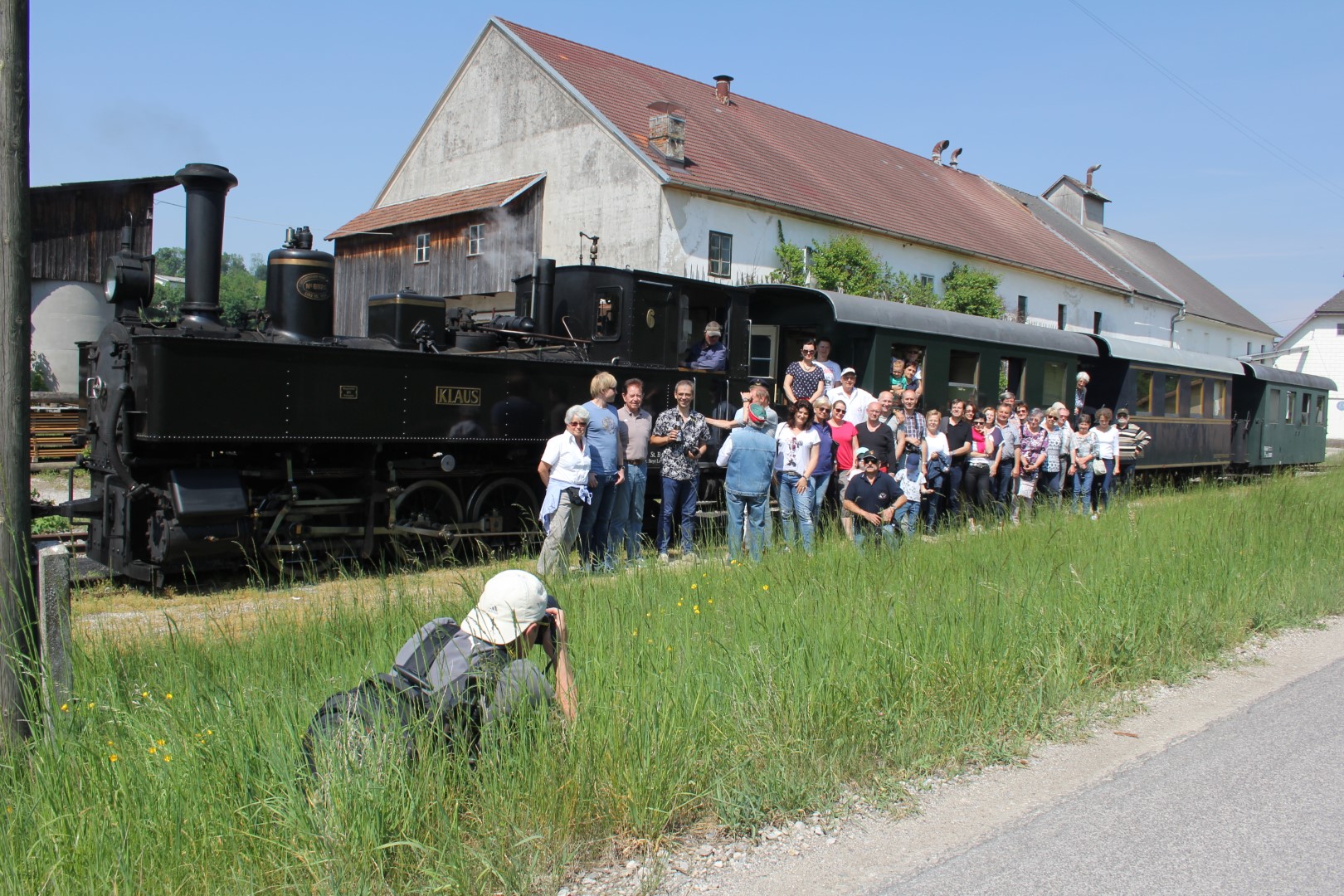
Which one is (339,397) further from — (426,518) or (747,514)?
(747,514)

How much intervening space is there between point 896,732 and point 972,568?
3.07 metres

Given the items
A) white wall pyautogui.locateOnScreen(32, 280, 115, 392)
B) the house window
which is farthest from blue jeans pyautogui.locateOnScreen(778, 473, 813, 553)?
white wall pyautogui.locateOnScreen(32, 280, 115, 392)

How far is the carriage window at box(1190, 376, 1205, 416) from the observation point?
20.7m

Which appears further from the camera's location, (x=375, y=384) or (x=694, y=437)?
(x=694, y=437)

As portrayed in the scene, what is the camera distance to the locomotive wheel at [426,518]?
942 centimetres

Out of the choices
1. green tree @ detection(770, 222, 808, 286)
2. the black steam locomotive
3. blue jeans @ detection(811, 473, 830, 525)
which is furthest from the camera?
green tree @ detection(770, 222, 808, 286)

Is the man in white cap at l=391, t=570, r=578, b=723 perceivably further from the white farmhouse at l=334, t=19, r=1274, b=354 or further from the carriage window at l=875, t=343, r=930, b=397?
the white farmhouse at l=334, t=19, r=1274, b=354

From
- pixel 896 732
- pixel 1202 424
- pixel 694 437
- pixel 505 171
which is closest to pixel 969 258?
pixel 1202 424

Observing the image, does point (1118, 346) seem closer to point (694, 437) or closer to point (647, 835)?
point (694, 437)

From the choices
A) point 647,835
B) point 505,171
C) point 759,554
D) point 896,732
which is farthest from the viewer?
point 505,171

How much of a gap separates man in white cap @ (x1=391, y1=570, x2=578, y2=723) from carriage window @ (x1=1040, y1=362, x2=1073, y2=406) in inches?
570

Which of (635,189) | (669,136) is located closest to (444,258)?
(635,189)

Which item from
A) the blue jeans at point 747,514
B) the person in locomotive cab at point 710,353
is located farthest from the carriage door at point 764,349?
the blue jeans at point 747,514

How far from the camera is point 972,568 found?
7578 mm
